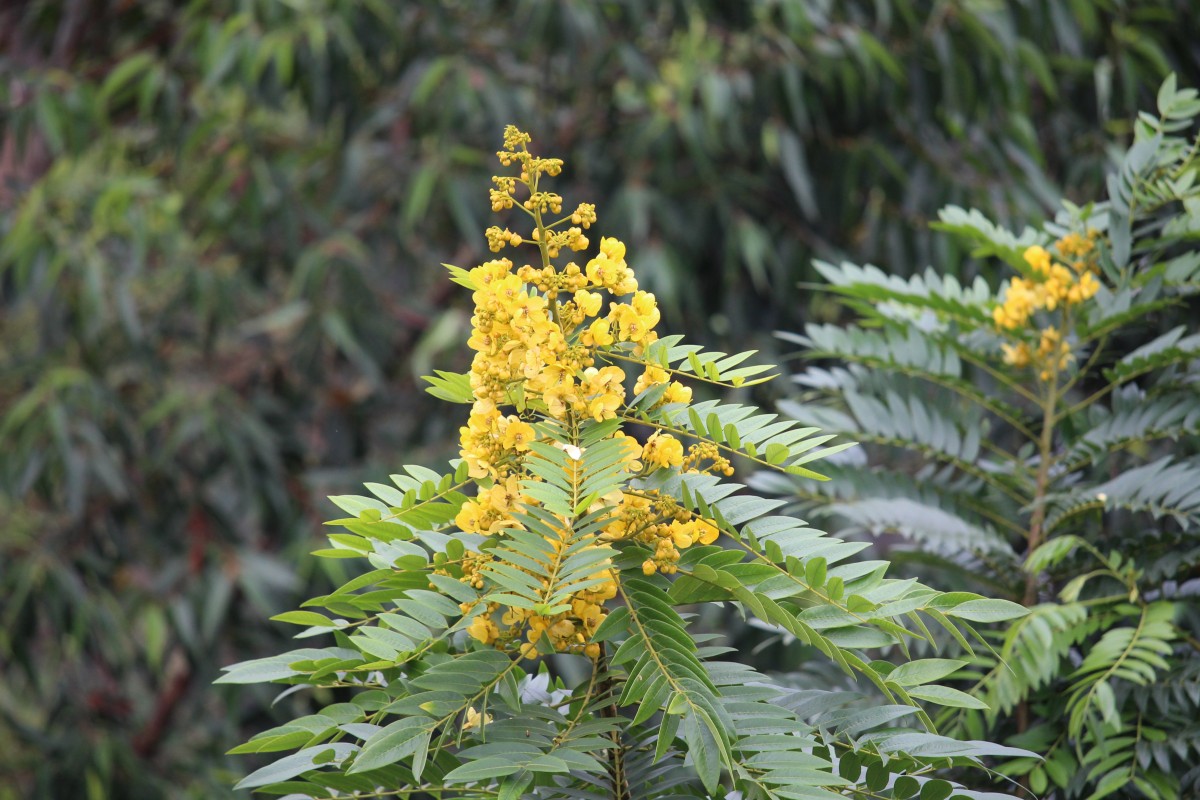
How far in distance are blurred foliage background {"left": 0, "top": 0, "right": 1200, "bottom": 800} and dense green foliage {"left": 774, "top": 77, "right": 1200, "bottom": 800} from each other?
1.25 meters

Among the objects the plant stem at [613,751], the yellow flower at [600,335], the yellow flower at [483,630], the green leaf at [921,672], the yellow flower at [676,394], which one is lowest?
the plant stem at [613,751]

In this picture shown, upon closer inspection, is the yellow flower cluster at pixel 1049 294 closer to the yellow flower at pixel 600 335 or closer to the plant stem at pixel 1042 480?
the plant stem at pixel 1042 480

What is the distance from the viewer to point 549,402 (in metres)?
0.72

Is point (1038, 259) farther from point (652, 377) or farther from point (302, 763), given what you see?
point (302, 763)

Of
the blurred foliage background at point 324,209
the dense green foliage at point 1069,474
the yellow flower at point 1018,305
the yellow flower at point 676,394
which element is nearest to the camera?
the yellow flower at point 676,394

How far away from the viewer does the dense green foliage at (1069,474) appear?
38.9 inches

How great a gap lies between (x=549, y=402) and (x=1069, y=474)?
2.17 feet

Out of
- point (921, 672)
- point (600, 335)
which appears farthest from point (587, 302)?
point (921, 672)

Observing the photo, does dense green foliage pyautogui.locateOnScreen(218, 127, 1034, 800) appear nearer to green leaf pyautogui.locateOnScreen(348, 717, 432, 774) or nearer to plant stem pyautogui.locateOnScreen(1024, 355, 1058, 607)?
green leaf pyautogui.locateOnScreen(348, 717, 432, 774)

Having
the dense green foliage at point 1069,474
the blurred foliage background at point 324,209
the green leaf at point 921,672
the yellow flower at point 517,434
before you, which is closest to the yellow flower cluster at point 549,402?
the yellow flower at point 517,434

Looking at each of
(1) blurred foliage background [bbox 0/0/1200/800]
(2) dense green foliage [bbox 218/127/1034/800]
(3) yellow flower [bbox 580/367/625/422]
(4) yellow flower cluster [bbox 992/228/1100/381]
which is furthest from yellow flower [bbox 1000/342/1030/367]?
(1) blurred foliage background [bbox 0/0/1200/800]

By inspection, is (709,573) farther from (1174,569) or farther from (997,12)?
(997,12)

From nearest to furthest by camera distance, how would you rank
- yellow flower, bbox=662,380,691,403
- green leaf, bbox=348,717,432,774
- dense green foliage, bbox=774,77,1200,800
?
green leaf, bbox=348,717,432,774, yellow flower, bbox=662,380,691,403, dense green foliage, bbox=774,77,1200,800

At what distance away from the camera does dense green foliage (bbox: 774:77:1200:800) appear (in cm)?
99
